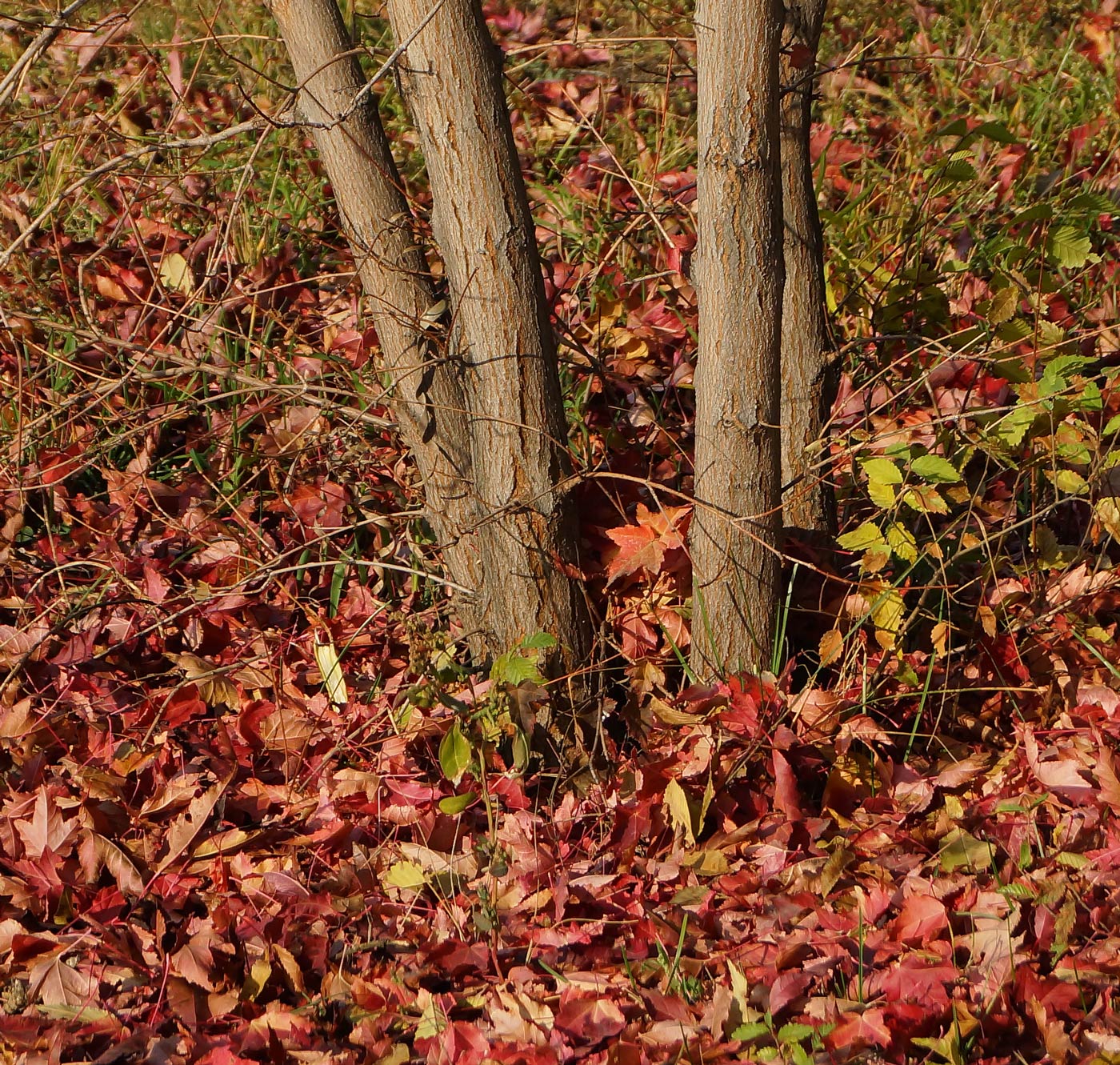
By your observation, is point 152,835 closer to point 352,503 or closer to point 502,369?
point 352,503

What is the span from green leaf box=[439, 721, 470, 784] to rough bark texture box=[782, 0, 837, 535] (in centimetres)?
84

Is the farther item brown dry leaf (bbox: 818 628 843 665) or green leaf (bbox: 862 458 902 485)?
brown dry leaf (bbox: 818 628 843 665)

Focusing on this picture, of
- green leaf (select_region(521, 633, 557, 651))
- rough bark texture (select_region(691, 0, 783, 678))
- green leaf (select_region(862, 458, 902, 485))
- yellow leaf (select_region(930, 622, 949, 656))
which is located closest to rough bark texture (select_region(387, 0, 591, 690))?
green leaf (select_region(521, 633, 557, 651))

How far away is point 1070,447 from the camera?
2.33 m

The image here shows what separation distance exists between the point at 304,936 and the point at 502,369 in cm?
118

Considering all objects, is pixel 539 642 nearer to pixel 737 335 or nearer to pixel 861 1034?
pixel 737 335

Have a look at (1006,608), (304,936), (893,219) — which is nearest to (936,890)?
(1006,608)

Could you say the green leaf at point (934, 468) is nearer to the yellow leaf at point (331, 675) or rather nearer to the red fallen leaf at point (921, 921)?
the red fallen leaf at point (921, 921)

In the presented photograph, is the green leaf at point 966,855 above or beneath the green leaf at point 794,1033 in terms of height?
above

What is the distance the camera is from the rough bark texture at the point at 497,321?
6.85 feet

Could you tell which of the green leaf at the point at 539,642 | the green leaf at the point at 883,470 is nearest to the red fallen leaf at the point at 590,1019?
the green leaf at the point at 539,642

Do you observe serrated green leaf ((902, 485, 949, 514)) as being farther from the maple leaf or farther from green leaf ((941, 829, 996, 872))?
green leaf ((941, 829, 996, 872))

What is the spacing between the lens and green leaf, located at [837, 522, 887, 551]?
228 cm

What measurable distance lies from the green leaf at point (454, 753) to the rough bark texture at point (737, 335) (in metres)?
0.58
